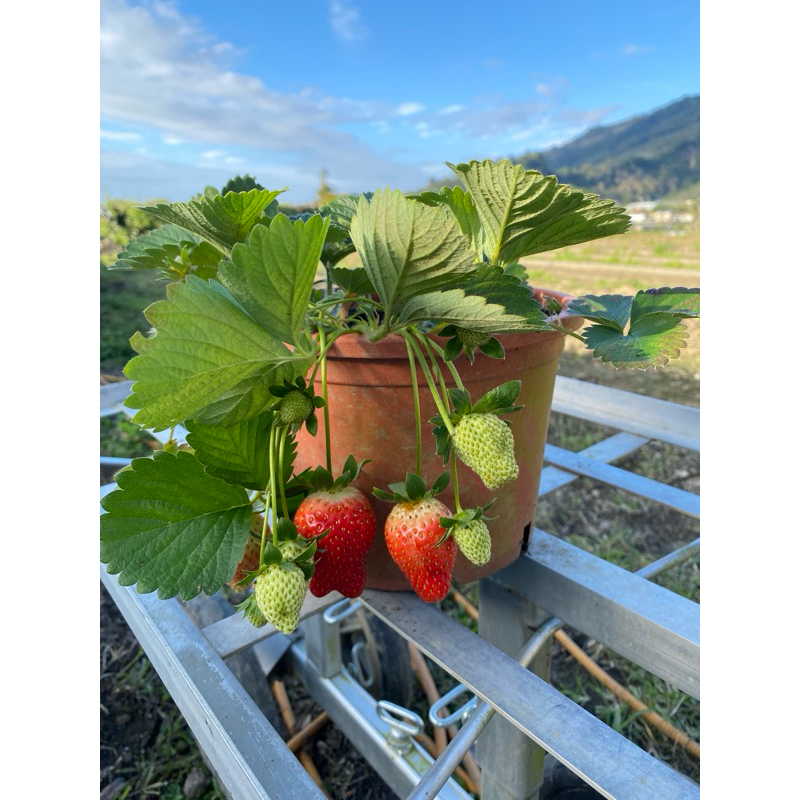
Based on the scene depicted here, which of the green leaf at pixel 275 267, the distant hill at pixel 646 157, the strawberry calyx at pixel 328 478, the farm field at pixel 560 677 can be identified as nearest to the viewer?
the green leaf at pixel 275 267

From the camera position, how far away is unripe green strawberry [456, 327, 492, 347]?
372mm

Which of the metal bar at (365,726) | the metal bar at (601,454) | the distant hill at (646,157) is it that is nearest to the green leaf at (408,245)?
the metal bar at (601,454)

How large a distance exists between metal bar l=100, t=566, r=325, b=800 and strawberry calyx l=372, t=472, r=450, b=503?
171 mm

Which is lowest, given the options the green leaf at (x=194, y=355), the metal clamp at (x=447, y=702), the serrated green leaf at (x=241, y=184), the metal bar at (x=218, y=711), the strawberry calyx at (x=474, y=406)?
the metal clamp at (x=447, y=702)

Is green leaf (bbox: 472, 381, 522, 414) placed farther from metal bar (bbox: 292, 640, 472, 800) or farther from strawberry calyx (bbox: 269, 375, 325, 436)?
metal bar (bbox: 292, 640, 472, 800)

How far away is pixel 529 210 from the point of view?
1.22ft

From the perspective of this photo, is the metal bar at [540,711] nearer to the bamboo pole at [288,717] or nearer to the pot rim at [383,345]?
the pot rim at [383,345]

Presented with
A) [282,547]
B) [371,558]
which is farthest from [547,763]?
[282,547]

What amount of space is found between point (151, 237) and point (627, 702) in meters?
0.99

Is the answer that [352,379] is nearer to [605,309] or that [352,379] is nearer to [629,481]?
[605,309]

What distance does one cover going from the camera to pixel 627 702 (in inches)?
40.0

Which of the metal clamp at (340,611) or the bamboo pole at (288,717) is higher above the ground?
the metal clamp at (340,611)

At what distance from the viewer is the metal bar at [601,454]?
81 cm
